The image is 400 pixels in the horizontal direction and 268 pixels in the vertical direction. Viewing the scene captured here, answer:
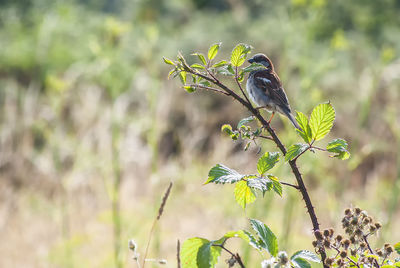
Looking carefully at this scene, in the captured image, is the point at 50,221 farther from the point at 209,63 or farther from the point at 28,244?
the point at 209,63

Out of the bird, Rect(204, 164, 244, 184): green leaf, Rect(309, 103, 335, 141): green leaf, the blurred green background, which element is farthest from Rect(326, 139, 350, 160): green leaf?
the blurred green background

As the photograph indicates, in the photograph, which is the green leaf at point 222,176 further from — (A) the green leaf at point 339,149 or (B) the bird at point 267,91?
(B) the bird at point 267,91

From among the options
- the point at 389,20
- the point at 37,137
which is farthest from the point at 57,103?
the point at 389,20

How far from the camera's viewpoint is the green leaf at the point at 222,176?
800 millimetres

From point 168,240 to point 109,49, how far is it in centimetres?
243

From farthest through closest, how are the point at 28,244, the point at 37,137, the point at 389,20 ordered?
the point at 389,20 → the point at 37,137 → the point at 28,244

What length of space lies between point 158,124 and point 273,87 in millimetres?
2211

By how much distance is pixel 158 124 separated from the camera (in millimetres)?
3709

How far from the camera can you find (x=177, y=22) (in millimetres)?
12688

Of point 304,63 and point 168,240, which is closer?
point 304,63

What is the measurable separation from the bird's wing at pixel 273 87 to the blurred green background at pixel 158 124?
114 cm

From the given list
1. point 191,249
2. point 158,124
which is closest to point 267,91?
point 191,249

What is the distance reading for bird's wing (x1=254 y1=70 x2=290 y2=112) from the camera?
5.17 feet

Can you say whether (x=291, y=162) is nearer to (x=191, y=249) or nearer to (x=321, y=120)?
(x=321, y=120)
